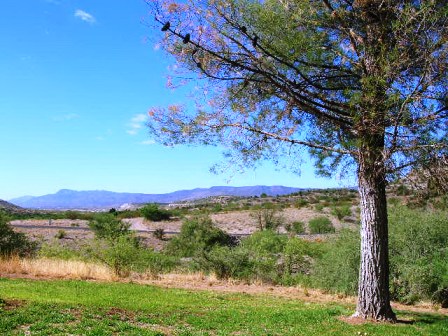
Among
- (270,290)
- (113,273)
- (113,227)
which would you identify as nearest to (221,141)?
(270,290)

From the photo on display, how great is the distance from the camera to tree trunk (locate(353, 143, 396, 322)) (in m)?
10.4

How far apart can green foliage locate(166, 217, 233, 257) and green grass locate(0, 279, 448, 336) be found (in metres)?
17.5

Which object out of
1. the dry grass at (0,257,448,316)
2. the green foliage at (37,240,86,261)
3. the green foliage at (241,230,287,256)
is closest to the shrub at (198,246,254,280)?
the dry grass at (0,257,448,316)

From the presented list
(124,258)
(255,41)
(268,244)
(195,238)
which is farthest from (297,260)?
(255,41)

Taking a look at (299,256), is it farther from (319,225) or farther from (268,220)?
(268,220)

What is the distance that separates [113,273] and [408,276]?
32.0 ft

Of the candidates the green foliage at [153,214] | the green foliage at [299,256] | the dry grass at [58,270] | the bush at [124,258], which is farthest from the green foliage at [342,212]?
the dry grass at [58,270]

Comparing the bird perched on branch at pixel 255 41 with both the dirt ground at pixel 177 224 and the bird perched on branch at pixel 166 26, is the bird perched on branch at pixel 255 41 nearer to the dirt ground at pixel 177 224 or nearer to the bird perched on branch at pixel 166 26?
the bird perched on branch at pixel 166 26

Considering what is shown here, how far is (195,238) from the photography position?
106ft

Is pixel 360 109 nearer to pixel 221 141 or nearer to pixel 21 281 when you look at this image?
pixel 221 141

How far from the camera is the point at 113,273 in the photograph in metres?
17.8

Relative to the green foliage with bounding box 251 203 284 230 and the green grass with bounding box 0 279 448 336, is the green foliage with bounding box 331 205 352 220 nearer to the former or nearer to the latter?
the green foliage with bounding box 251 203 284 230

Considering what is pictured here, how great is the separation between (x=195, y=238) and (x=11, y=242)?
12.5m

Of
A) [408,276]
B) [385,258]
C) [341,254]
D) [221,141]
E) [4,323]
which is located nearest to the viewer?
[4,323]
